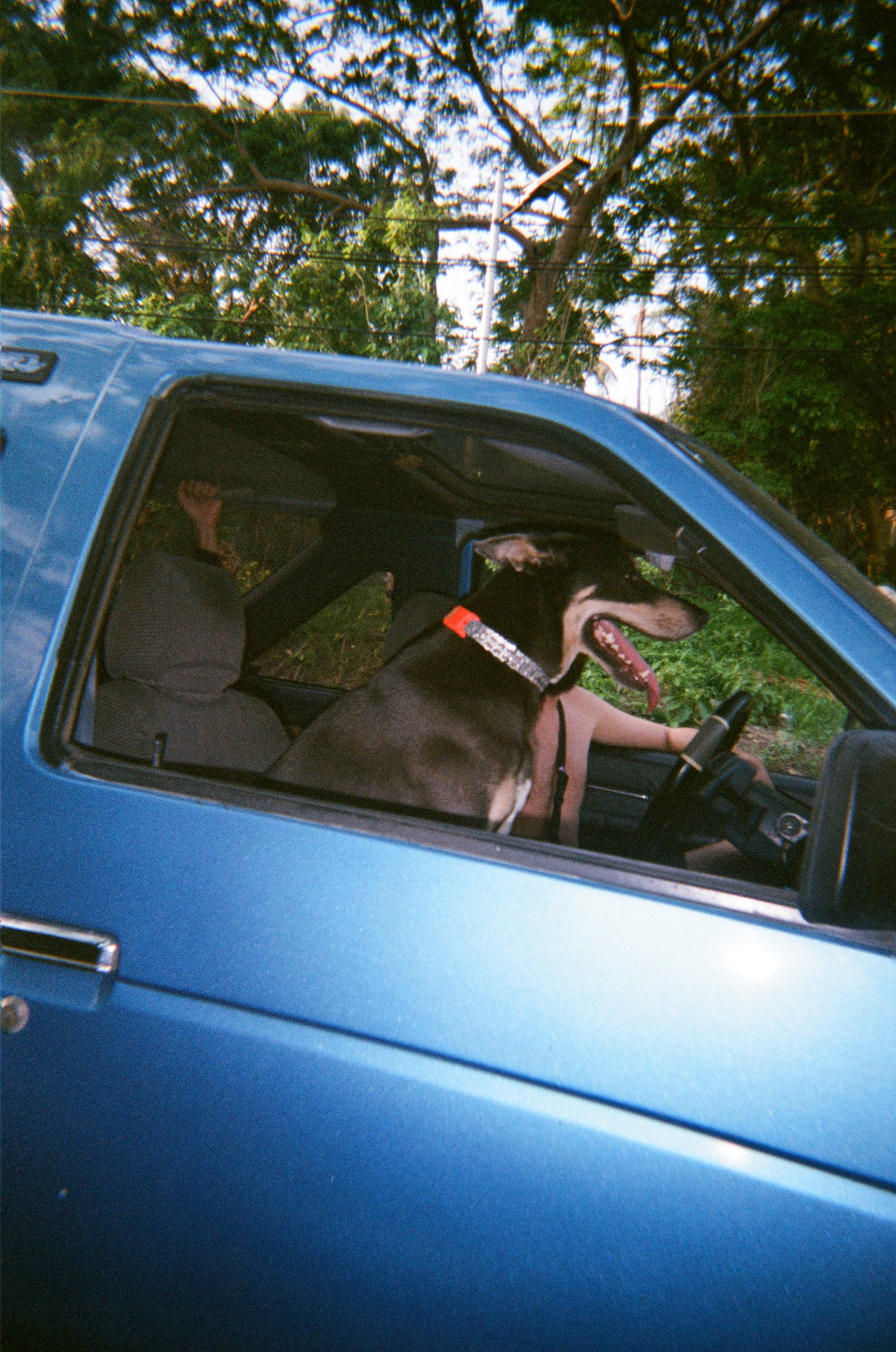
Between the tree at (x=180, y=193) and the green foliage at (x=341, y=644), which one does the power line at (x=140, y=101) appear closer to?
the tree at (x=180, y=193)

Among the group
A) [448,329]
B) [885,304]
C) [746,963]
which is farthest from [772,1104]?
[448,329]

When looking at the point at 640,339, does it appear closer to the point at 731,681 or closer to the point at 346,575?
the point at 731,681

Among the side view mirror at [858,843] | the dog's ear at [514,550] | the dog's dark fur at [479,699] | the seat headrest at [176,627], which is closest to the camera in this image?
the side view mirror at [858,843]

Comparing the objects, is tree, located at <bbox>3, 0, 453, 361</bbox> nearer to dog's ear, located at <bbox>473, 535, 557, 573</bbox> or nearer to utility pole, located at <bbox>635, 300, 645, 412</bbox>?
utility pole, located at <bbox>635, 300, 645, 412</bbox>

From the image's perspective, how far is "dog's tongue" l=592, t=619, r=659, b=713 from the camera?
252 cm

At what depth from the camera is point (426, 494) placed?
9.53ft

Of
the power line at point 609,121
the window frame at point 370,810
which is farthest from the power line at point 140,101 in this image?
the window frame at point 370,810

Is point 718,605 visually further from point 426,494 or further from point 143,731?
point 143,731

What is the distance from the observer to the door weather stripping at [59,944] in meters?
1.25

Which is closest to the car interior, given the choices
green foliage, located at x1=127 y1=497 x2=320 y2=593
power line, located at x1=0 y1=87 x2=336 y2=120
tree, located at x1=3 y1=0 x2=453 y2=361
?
green foliage, located at x1=127 y1=497 x2=320 y2=593

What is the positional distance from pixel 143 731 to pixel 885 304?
11.7 m

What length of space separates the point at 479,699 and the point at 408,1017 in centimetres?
123

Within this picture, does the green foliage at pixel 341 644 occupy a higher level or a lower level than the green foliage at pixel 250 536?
lower

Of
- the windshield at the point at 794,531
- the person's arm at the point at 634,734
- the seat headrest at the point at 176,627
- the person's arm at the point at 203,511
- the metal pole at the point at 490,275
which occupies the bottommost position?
the person's arm at the point at 634,734
